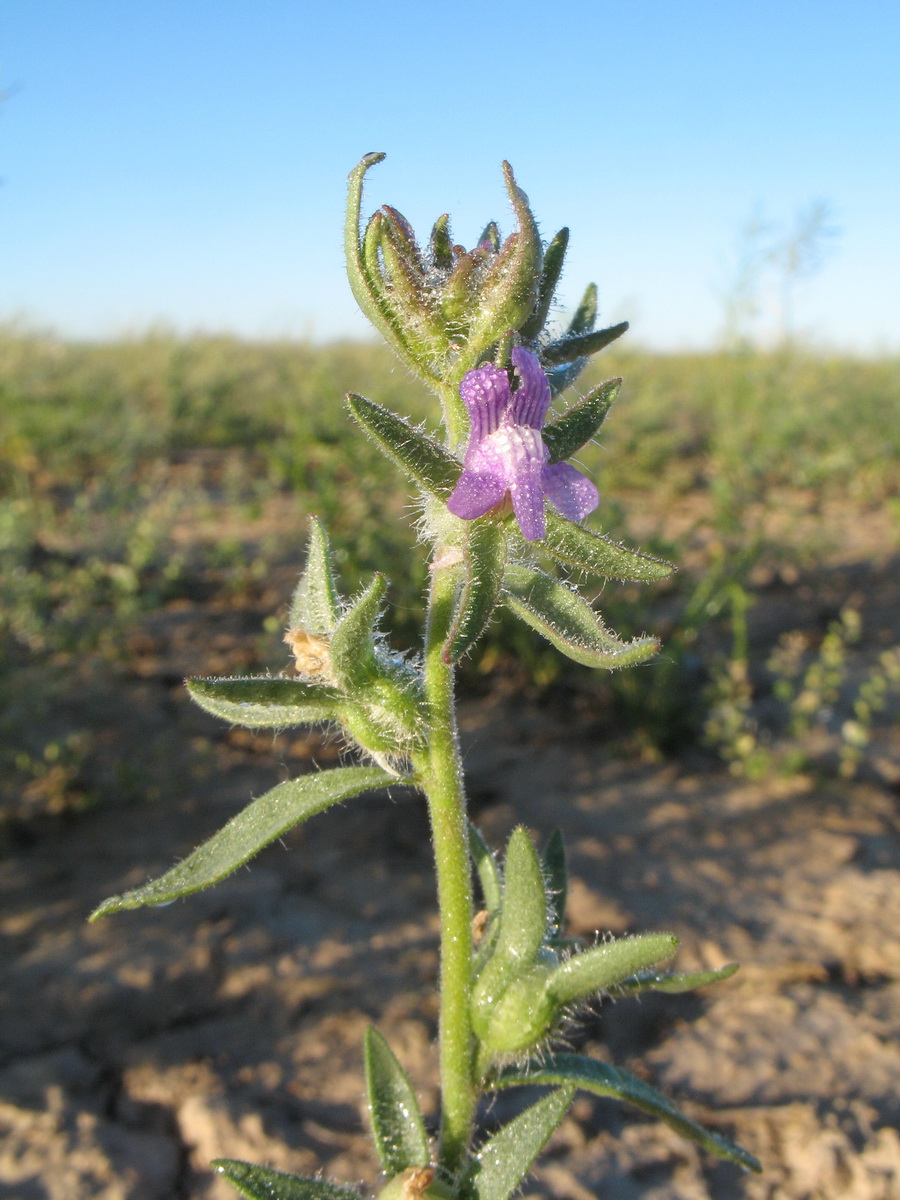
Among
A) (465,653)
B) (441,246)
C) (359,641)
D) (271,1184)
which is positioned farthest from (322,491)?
(271,1184)

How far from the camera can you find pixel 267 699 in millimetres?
1455

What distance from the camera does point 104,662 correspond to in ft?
13.0

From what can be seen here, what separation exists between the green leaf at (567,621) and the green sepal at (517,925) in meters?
0.39

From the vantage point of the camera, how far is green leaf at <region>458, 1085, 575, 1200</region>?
57.6 inches

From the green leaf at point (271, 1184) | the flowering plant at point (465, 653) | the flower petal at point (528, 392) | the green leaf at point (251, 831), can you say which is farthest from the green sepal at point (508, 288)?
the green leaf at point (271, 1184)

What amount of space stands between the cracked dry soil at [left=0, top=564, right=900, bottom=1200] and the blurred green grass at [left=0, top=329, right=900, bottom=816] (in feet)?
1.56

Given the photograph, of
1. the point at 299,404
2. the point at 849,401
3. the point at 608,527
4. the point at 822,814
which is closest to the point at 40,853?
the point at 608,527

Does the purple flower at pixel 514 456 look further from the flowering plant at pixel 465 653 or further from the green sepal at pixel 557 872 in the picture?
the green sepal at pixel 557 872

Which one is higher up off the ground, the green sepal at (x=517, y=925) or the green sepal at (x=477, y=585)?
the green sepal at (x=477, y=585)

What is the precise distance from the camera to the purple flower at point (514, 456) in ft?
4.10

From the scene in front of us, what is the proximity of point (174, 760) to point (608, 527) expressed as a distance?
80.6 inches

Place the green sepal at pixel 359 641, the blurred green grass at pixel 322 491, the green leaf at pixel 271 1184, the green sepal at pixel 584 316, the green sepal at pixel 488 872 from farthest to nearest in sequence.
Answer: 1. the blurred green grass at pixel 322 491
2. the green sepal at pixel 488 872
3. the green sepal at pixel 584 316
4. the green leaf at pixel 271 1184
5. the green sepal at pixel 359 641

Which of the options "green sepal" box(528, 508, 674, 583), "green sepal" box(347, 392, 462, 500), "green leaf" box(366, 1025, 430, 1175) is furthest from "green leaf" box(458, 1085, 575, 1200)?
"green sepal" box(347, 392, 462, 500)

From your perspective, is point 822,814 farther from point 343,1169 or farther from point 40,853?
point 40,853
